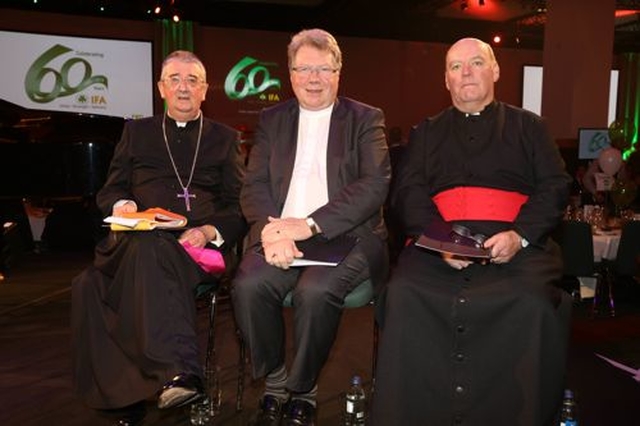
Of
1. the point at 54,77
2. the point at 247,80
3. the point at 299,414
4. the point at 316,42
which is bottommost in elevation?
the point at 299,414

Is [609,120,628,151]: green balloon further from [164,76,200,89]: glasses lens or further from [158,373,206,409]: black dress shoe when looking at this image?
[158,373,206,409]: black dress shoe

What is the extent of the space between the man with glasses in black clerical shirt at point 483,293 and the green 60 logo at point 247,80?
10.5 meters

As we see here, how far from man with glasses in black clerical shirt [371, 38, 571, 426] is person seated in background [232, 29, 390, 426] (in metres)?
0.23

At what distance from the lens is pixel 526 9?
13.4 metres

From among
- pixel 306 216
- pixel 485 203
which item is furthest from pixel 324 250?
pixel 485 203

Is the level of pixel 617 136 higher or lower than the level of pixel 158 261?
higher

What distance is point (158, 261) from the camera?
2.47m

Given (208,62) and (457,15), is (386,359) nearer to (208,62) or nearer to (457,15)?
(208,62)

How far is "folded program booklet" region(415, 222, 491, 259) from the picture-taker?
2295 mm

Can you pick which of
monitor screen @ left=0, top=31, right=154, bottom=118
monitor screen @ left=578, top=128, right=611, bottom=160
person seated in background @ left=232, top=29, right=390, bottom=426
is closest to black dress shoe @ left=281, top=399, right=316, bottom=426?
person seated in background @ left=232, top=29, right=390, bottom=426

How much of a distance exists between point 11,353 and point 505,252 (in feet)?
10.0

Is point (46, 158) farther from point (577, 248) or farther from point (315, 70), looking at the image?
point (577, 248)

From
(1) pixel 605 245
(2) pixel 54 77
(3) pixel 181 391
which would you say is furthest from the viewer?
(2) pixel 54 77

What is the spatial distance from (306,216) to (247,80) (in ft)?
35.2
